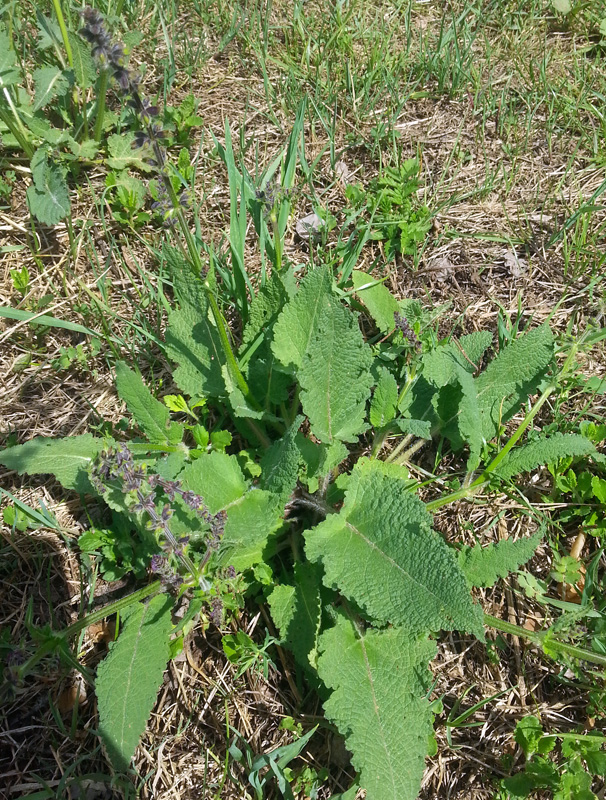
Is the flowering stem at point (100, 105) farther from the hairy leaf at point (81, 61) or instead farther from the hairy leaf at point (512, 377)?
the hairy leaf at point (512, 377)

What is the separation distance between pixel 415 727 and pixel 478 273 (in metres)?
1.99

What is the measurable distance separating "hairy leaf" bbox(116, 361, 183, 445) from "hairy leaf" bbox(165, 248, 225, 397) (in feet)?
0.52

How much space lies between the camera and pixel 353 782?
2.00 metres

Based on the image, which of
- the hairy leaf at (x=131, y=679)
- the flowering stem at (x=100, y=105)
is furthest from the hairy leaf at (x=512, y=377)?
the flowering stem at (x=100, y=105)

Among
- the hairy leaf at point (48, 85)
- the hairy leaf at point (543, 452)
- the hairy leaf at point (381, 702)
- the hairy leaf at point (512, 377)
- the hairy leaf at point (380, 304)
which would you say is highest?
the hairy leaf at point (48, 85)

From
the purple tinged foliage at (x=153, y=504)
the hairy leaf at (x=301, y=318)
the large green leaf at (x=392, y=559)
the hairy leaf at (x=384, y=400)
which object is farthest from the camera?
the hairy leaf at (x=384, y=400)

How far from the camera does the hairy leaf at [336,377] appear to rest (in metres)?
2.08

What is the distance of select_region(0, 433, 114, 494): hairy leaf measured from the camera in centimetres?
214

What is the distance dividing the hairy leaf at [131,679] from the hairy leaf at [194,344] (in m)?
0.83

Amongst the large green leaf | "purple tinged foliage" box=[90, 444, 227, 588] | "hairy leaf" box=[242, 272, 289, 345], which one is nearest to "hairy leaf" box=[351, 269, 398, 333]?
"hairy leaf" box=[242, 272, 289, 345]

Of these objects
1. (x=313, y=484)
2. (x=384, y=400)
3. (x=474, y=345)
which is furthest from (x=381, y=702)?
(x=474, y=345)

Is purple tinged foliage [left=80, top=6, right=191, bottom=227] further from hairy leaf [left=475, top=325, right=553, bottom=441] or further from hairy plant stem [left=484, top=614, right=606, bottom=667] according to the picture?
hairy plant stem [left=484, top=614, right=606, bottom=667]

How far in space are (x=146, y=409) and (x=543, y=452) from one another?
1429 mm

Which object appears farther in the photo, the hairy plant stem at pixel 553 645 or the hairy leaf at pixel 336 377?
the hairy leaf at pixel 336 377
